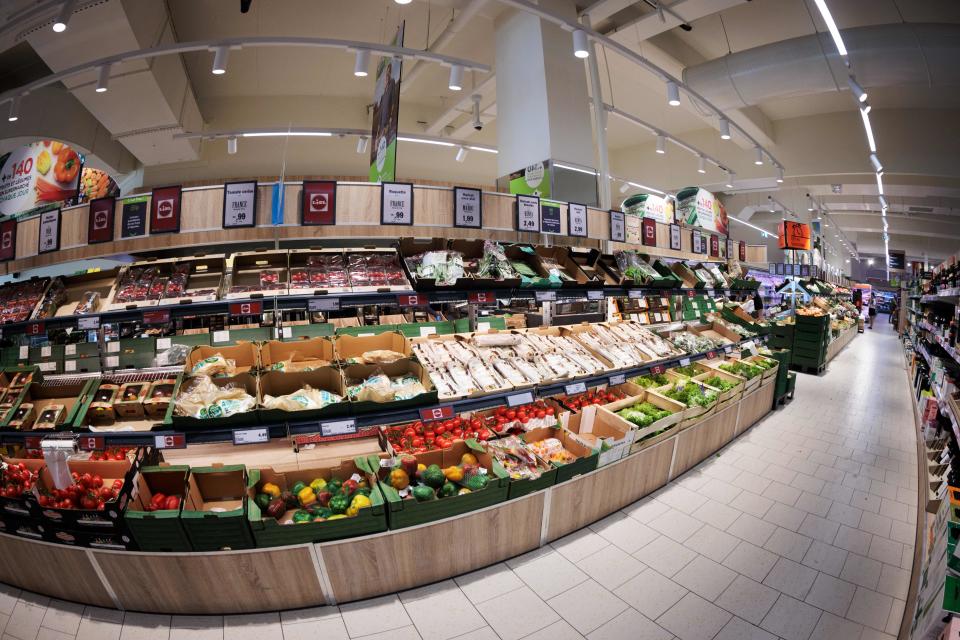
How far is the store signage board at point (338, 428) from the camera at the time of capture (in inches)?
81.4

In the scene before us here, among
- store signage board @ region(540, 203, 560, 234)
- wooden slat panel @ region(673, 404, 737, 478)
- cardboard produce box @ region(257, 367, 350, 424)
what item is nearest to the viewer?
cardboard produce box @ region(257, 367, 350, 424)

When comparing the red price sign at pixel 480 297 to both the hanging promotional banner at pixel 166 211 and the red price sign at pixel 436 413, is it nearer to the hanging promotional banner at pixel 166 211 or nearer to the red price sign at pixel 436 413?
the red price sign at pixel 436 413

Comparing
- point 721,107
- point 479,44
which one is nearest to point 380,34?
point 479,44

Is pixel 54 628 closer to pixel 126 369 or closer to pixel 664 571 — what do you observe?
pixel 126 369

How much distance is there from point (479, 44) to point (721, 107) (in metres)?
4.14

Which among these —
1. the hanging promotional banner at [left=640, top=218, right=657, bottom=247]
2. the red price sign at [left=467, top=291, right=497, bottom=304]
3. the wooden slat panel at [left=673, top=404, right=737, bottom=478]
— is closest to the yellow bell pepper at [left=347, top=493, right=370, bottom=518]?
the red price sign at [left=467, top=291, right=497, bottom=304]

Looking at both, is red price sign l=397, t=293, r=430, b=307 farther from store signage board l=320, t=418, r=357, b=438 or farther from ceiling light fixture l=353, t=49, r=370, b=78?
ceiling light fixture l=353, t=49, r=370, b=78

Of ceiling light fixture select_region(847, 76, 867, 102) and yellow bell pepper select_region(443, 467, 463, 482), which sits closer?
yellow bell pepper select_region(443, 467, 463, 482)

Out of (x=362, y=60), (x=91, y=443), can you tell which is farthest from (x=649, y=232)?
(x=91, y=443)

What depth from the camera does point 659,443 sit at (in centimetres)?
339

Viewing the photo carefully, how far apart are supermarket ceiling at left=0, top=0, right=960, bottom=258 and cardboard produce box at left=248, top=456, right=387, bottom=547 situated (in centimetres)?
436

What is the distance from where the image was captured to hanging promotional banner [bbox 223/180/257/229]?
2477mm

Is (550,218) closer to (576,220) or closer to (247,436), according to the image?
(576,220)

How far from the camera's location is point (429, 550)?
2334mm
